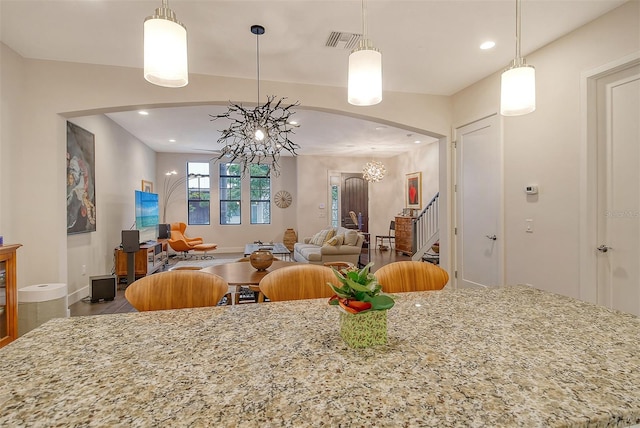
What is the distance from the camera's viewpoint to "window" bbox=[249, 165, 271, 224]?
31.3ft

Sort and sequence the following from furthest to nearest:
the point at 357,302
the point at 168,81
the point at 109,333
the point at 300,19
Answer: the point at 300,19, the point at 168,81, the point at 109,333, the point at 357,302

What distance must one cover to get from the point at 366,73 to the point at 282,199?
821 centimetres

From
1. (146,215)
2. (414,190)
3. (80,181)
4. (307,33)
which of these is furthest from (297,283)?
(414,190)

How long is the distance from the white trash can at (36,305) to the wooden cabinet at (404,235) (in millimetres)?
6638

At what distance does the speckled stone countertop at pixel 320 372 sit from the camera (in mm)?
659

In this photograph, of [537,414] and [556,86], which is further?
[556,86]

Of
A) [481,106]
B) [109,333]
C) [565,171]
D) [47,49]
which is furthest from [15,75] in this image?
[565,171]

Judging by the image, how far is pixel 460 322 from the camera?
121 centimetres

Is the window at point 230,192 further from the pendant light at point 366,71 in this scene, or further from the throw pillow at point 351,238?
the pendant light at point 366,71

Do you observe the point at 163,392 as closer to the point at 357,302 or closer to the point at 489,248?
the point at 357,302

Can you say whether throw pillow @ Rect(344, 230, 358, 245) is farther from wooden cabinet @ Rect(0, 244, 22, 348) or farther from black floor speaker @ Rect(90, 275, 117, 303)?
wooden cabinet @ Rect(0, 244, 22, 348)

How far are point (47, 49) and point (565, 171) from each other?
16.3ft

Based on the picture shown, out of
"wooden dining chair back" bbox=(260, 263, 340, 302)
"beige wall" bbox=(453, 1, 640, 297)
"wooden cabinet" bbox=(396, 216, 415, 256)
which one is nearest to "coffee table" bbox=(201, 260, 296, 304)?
"wooden dining chair back" bbox=(260, 263, 340, 302)

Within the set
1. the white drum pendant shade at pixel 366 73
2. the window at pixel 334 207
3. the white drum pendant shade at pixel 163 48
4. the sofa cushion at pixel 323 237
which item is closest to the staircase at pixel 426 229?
the sofa cushion at pixel 323 237
